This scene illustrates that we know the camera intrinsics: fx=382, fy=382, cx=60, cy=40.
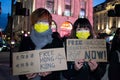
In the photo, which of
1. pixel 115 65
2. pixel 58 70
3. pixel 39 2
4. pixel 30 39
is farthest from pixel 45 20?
pixel 39 2

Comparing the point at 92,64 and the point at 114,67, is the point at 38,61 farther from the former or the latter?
the point at 114,67

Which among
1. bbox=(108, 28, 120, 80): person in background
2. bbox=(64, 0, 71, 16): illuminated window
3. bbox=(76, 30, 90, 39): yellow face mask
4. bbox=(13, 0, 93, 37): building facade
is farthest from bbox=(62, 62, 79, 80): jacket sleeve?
bbox=(64, 0, 71, 16): illuminated window

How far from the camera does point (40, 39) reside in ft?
15.4

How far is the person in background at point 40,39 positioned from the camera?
471cm

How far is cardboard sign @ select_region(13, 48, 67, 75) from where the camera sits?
15.8ft

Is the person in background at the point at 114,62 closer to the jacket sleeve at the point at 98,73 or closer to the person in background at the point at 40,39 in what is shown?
the jacket sleeve at the point at 98,73

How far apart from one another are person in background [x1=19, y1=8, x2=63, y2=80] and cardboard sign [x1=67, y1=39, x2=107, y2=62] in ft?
0.92

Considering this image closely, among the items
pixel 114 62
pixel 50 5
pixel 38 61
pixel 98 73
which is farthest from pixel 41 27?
pixel 50 5

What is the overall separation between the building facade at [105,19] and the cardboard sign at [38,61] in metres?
74.6

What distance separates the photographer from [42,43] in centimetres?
473

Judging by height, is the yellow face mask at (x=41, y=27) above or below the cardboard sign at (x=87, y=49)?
above

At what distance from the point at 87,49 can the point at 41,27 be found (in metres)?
0.79

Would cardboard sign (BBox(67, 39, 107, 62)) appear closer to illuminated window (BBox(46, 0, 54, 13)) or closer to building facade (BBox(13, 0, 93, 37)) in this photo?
building facade (BBox(13, 0, 93, 37))

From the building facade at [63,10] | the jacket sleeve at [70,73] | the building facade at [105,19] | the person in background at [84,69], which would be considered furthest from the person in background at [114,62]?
the building facade at [105,19]
